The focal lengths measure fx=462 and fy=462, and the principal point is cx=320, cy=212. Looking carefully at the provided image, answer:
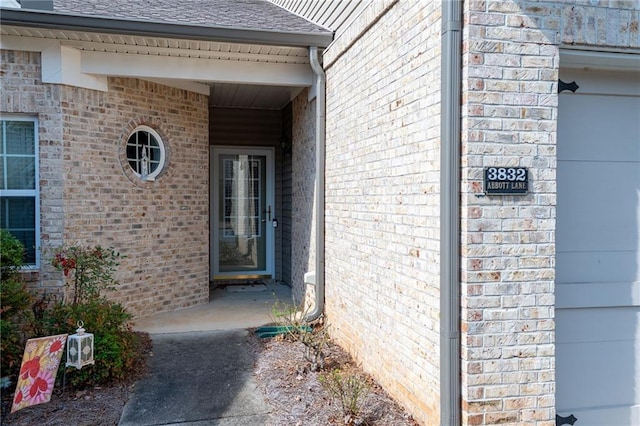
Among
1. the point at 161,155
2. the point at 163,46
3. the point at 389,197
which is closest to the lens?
the point at 389,197

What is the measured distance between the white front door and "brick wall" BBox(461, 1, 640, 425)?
599 centimetres

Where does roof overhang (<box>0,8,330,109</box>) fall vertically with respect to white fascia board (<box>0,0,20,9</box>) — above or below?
below

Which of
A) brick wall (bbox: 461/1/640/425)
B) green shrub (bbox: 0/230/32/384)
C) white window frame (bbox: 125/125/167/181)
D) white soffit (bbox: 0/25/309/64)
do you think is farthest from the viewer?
white window frame (bbox: 125/125/167/181)

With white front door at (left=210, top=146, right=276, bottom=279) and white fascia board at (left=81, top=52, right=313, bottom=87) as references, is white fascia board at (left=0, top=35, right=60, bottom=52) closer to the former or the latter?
white fascia board at (left=81, top=52, right=313, bottom=87)

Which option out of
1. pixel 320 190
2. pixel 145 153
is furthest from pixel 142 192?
pixel 320 190

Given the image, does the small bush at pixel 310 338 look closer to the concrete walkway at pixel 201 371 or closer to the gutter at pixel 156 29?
the concrete walkway at pixel 201 371

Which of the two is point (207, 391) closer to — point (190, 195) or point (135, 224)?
point (135, 224)

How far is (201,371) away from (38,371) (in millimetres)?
1335

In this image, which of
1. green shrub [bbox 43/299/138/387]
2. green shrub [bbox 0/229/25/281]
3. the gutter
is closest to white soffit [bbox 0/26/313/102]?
the gutter

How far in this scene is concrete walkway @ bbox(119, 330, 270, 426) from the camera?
→ 137 inches

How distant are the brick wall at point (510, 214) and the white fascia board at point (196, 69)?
3.39 m

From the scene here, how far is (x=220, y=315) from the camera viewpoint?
6.21 m

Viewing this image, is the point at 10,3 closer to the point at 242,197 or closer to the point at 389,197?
the point at 389,197

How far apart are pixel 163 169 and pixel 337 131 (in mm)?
2585
